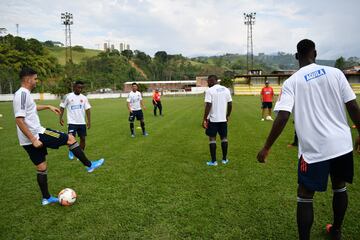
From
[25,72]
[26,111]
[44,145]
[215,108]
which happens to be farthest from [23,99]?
[215,108]

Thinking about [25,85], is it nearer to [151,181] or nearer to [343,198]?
[151,181]

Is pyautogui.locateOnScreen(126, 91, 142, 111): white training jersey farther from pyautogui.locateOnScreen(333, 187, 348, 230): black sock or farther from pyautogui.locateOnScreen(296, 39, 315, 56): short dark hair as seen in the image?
pyautogui.locateOnScreen(333, 187, 348, 230): black sock

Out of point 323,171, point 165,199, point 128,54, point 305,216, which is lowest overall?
point 165,199

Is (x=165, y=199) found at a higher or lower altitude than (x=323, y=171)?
lower

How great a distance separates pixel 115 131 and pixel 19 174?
657 cm

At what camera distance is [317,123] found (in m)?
2.91

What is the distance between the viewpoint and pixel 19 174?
262 inches

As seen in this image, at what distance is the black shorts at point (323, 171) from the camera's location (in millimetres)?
2881

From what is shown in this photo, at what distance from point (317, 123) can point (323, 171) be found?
1.66ft

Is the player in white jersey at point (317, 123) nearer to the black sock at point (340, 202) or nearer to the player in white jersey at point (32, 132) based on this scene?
the black sock at point (340, 202)

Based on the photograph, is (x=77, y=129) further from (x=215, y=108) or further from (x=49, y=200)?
(x=215, y=108)

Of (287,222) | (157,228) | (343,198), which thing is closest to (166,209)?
(157,228)

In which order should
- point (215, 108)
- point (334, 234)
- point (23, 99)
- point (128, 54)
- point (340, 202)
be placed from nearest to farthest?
point (340, 202), point (334, 234), point (23, 99), point (215, 108), point (128, 54)

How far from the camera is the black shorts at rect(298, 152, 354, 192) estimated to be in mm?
2881
